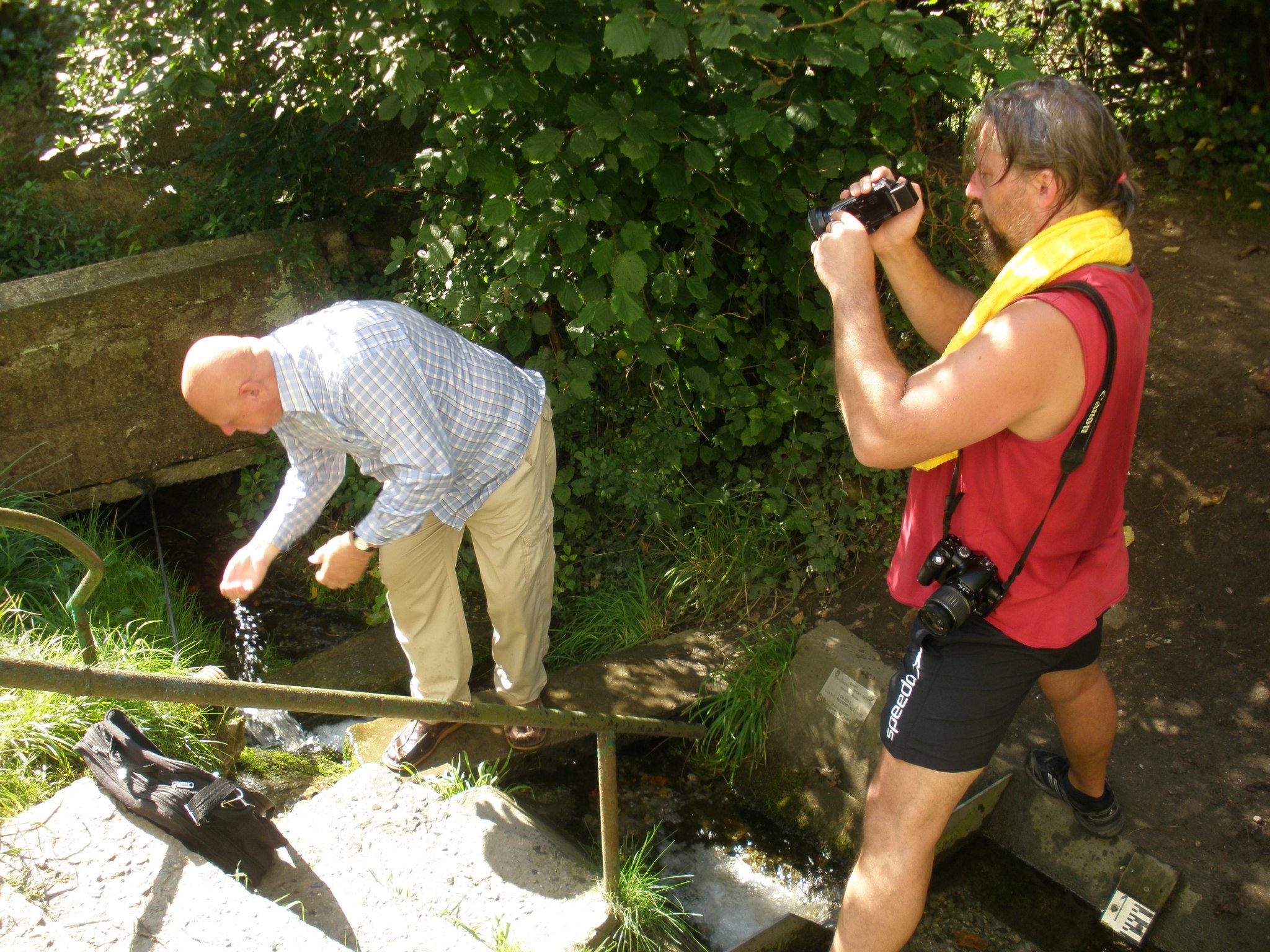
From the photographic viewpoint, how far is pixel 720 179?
3.35 metres

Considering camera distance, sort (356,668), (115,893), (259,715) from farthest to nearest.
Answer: (356,668) < (259,715) < (115,893)

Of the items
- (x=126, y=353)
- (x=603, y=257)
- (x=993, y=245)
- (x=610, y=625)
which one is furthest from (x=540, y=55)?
(x=126, y=353)

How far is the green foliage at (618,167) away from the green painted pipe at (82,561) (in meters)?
1.53

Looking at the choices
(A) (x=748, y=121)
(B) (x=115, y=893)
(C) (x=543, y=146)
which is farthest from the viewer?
(C) (x=543, y=146)

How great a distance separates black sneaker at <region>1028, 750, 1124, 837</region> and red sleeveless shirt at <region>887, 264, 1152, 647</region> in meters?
0.83

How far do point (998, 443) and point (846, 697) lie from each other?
4.10 ft

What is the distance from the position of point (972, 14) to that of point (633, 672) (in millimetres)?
3326

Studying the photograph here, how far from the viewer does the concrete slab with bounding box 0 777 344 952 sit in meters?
1.92

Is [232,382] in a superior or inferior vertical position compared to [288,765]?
superior

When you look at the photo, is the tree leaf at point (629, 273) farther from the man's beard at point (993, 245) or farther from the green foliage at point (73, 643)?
the green foliage at point (73, 643)

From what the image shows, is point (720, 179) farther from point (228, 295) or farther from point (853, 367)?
point (228, 295)

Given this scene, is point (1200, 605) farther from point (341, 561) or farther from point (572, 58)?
point (341, 561)

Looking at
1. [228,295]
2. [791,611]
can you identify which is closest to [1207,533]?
[791,611]

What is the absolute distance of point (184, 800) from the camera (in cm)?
229
